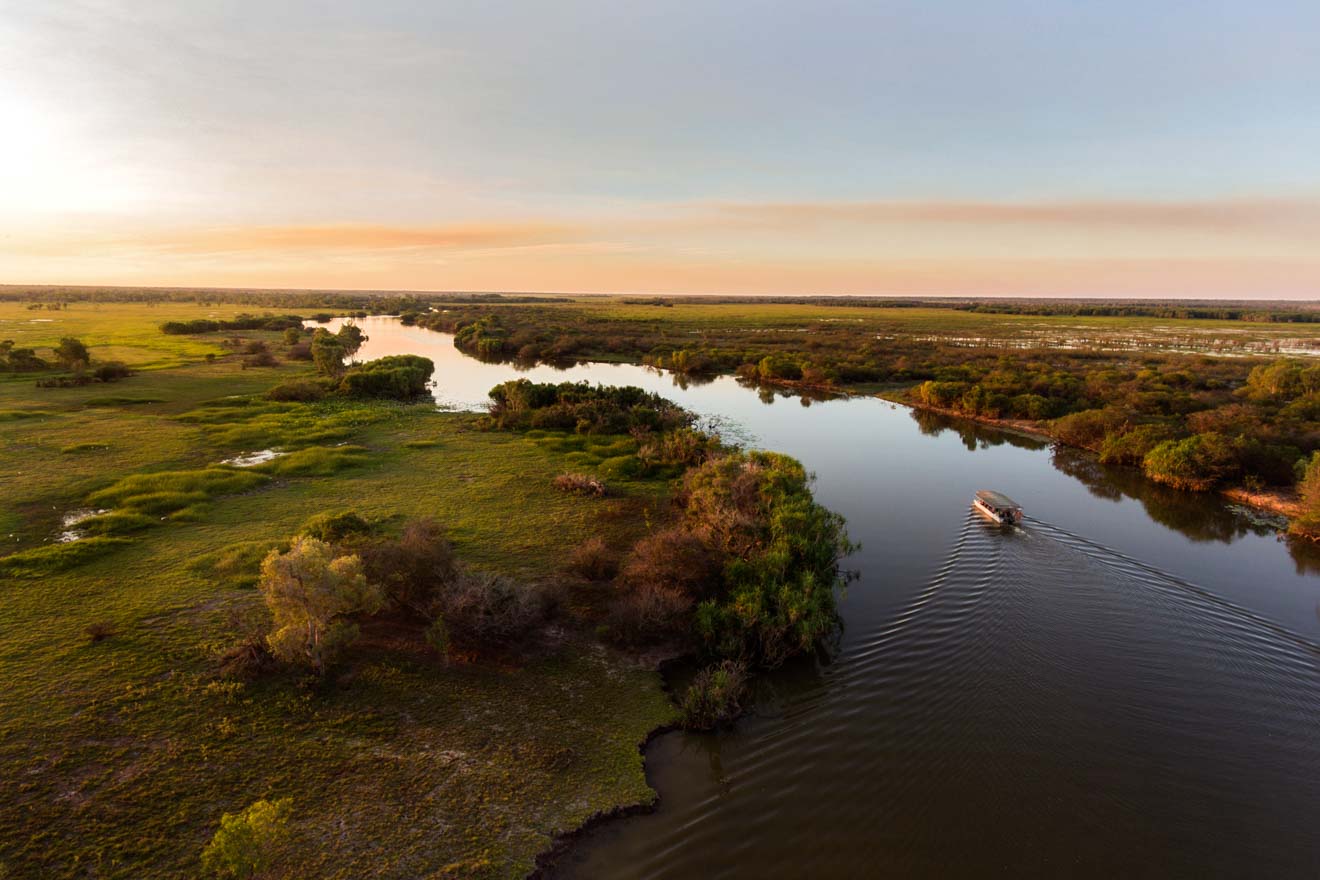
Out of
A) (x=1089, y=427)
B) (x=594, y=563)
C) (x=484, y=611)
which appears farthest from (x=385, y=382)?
(x=1089, y=427)

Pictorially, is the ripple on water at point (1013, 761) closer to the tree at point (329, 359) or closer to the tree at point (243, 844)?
the tree at point (243, 844)

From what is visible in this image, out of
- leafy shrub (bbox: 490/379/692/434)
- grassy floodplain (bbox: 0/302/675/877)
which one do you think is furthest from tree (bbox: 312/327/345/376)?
grassy floodplain (bbox: 0/302/675/877)

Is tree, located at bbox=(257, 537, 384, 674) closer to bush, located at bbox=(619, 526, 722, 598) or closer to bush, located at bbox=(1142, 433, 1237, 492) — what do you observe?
bush, located at bbox=(619, 526, 722, 598)

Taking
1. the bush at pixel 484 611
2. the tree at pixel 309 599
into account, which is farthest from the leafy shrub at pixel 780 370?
the tree at pixel 309 599

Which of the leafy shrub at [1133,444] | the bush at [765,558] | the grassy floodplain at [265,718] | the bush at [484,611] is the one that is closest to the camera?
the grassy floodplain at [265,718]

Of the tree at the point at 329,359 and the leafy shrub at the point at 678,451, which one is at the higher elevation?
the tree at the point at 329,359

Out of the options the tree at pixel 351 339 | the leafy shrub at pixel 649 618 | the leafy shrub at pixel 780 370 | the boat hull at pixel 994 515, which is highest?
the tree at pixel 351 339
